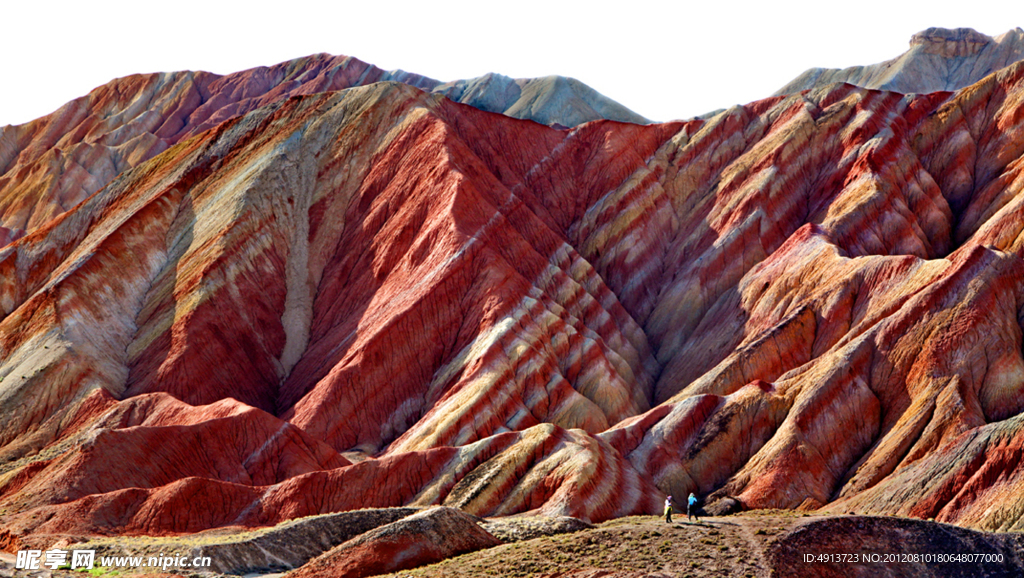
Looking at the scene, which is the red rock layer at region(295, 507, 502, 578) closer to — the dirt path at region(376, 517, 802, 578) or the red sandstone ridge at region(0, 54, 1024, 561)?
the dirt path at region(376, 517, 802, 578)

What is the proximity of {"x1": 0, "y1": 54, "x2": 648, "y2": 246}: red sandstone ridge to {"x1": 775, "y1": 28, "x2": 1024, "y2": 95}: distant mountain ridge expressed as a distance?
3775cm

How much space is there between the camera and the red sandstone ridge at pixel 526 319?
2442 inches

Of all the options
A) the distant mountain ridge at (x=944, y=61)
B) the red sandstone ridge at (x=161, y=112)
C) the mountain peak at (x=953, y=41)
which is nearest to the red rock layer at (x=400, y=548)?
the red sandstone ridge at (x=161, y=112)

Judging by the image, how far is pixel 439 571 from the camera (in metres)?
39.6

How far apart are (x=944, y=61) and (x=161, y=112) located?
386 ft

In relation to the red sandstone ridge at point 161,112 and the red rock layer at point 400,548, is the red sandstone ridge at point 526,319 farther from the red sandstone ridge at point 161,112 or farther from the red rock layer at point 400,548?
the red sandstone ridge at point 161,112

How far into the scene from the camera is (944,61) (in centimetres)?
15262

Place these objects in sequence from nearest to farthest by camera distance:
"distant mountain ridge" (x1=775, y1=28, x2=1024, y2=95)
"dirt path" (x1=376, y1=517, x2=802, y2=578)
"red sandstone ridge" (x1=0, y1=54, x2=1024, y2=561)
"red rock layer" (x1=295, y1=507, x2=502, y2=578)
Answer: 1. "dirt path" (x1=376, y1=517, x2=802, y2=578)
2. "red rock layer" (x1=295, y1=507, x2=502, y2=578)
3. "red sandstone ridge" (x1=0, y1=54, x2=1024, y2=561)
4. "distant mountain ridge" (x1=775, y1=28, x2=1024, y2=95)

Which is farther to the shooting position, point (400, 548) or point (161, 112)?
point (161, 112)

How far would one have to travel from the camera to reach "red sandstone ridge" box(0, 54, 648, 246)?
151250 mm

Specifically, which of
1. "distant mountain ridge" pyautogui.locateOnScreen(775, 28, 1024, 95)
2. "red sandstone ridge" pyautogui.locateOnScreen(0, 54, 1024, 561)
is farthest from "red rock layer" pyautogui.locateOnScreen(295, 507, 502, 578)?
"distant mountain ridge" pyautogui.locateOnScreen(775, 28, 1024, 95)

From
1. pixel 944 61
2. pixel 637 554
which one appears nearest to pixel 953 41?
pixel 944 61

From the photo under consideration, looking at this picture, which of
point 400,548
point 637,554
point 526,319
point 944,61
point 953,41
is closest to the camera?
point 637,554

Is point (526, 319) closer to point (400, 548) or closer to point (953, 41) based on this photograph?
point (400, 548)
